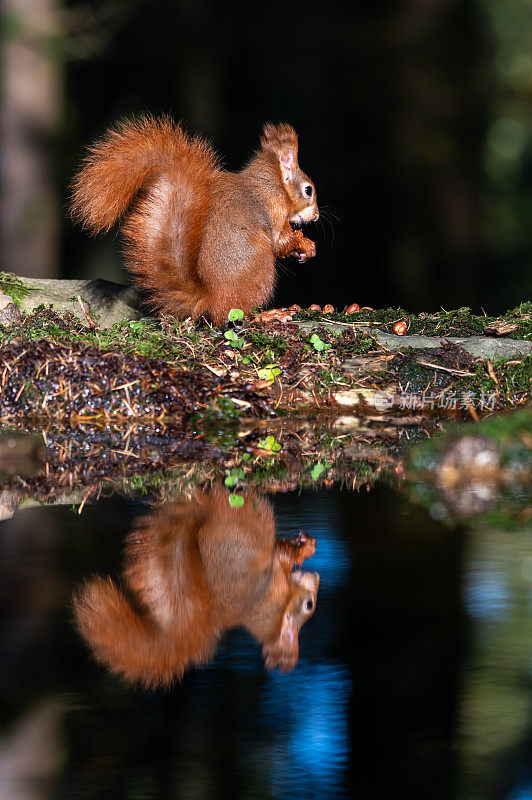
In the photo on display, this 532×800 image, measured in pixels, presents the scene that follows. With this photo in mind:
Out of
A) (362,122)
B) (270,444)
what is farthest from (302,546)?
(362,122)

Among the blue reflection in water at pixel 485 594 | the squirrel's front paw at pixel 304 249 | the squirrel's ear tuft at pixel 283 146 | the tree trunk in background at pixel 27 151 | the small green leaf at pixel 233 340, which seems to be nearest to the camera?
the blue reflection in water at pixel 485 594

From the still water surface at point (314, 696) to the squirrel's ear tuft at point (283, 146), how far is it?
12.8 ft

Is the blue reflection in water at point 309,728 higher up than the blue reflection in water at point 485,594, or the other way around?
the blue reflection in water at point 309,728

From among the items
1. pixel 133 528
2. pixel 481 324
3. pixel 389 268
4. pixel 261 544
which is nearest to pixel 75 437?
pixel 133 528

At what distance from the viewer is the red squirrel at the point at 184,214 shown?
6.07m

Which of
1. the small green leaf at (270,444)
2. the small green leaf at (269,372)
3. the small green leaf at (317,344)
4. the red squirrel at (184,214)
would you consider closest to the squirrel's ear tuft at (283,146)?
the red squirrel at (184,214)

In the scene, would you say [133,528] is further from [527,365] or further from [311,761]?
[527,365]

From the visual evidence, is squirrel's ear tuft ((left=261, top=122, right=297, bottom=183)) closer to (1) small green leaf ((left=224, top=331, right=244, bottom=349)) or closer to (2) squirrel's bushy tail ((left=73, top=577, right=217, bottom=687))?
(1) small green leaf ((left=224, top=331, right=244, bottom=349))

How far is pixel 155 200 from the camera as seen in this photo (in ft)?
20.4

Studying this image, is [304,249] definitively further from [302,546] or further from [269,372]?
[302,546]

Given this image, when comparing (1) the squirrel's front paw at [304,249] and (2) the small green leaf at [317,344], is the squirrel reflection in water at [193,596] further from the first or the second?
(1) the squirrel's front paw at [304,249]

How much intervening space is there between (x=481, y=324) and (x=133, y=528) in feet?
13.6

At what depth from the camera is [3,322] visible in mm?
6188

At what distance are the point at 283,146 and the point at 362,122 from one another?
8.17 meters
